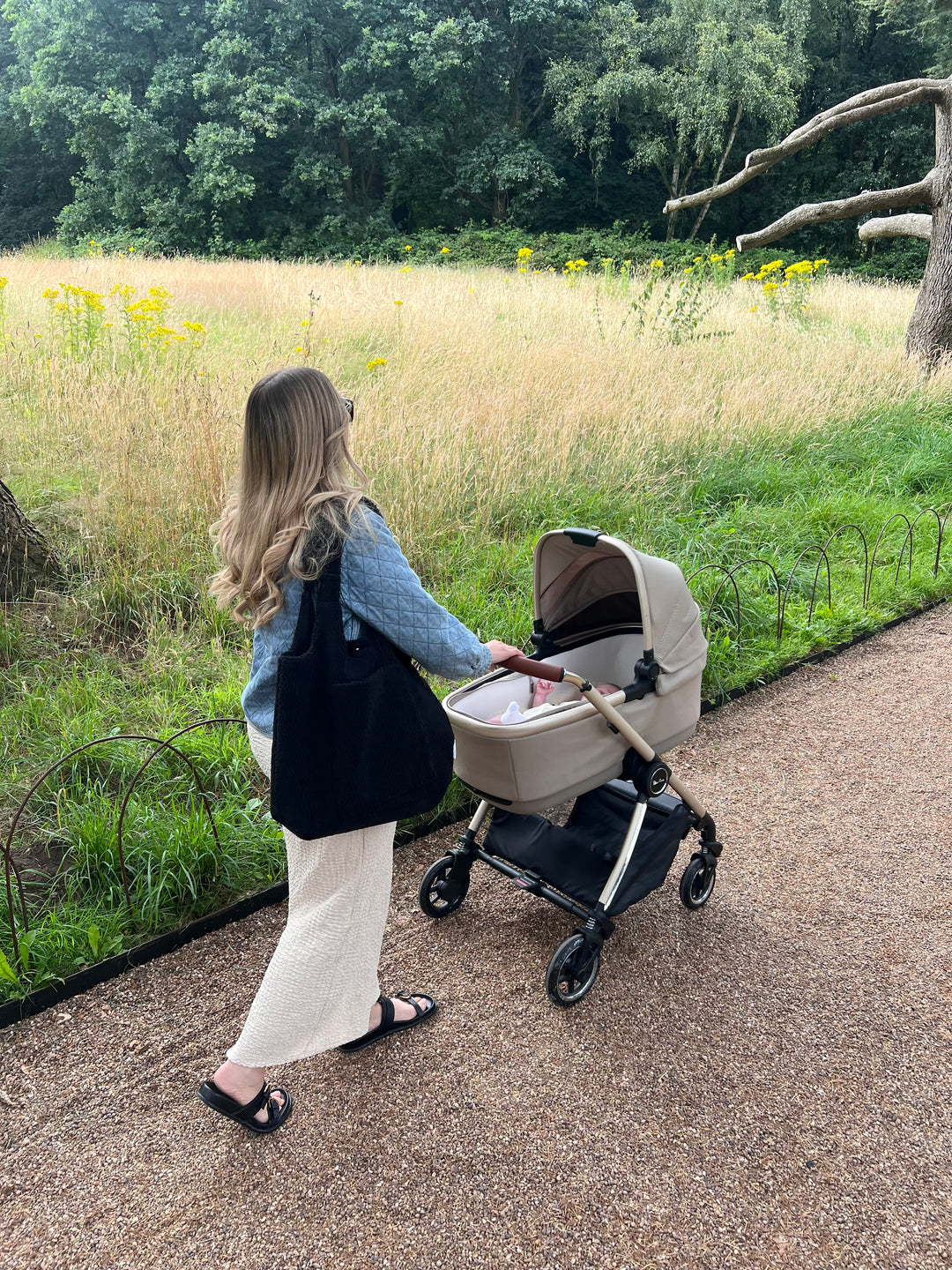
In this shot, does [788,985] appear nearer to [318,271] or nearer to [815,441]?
[815,441]

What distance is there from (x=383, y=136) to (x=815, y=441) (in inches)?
951

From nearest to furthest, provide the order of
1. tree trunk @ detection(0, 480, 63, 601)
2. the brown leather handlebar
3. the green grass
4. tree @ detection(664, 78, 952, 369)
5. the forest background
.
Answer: the brown leather handlebar, the green grass, tree trunk @ detection(0, 480, 63, 601), tree @ detection(664, 78, 952, 369), the forest background

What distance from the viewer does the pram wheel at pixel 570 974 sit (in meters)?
2.52

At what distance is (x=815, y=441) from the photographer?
290 inches

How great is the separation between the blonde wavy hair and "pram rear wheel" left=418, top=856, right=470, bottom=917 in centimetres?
126

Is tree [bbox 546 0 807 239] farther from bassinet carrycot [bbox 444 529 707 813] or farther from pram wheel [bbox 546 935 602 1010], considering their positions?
pram wheel [bbox 546 935 602 1010]

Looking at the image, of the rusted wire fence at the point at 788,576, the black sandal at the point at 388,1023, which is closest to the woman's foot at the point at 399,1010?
the black sandal at the point at 388,1023

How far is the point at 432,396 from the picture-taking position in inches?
261

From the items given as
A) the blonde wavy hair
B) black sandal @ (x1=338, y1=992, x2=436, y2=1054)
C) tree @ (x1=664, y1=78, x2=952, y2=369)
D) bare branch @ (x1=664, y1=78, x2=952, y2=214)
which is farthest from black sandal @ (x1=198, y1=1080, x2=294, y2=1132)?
tree @ (x1=664, y1=78, x2=952, y2=369)

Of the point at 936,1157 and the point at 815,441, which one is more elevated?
the point at 815,441

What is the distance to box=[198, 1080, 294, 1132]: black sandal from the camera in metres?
2.09

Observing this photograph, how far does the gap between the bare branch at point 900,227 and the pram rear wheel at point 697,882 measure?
8.82m

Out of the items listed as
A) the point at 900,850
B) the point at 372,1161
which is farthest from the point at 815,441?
the point at 372,1161

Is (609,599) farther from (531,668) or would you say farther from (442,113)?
(442,113)
